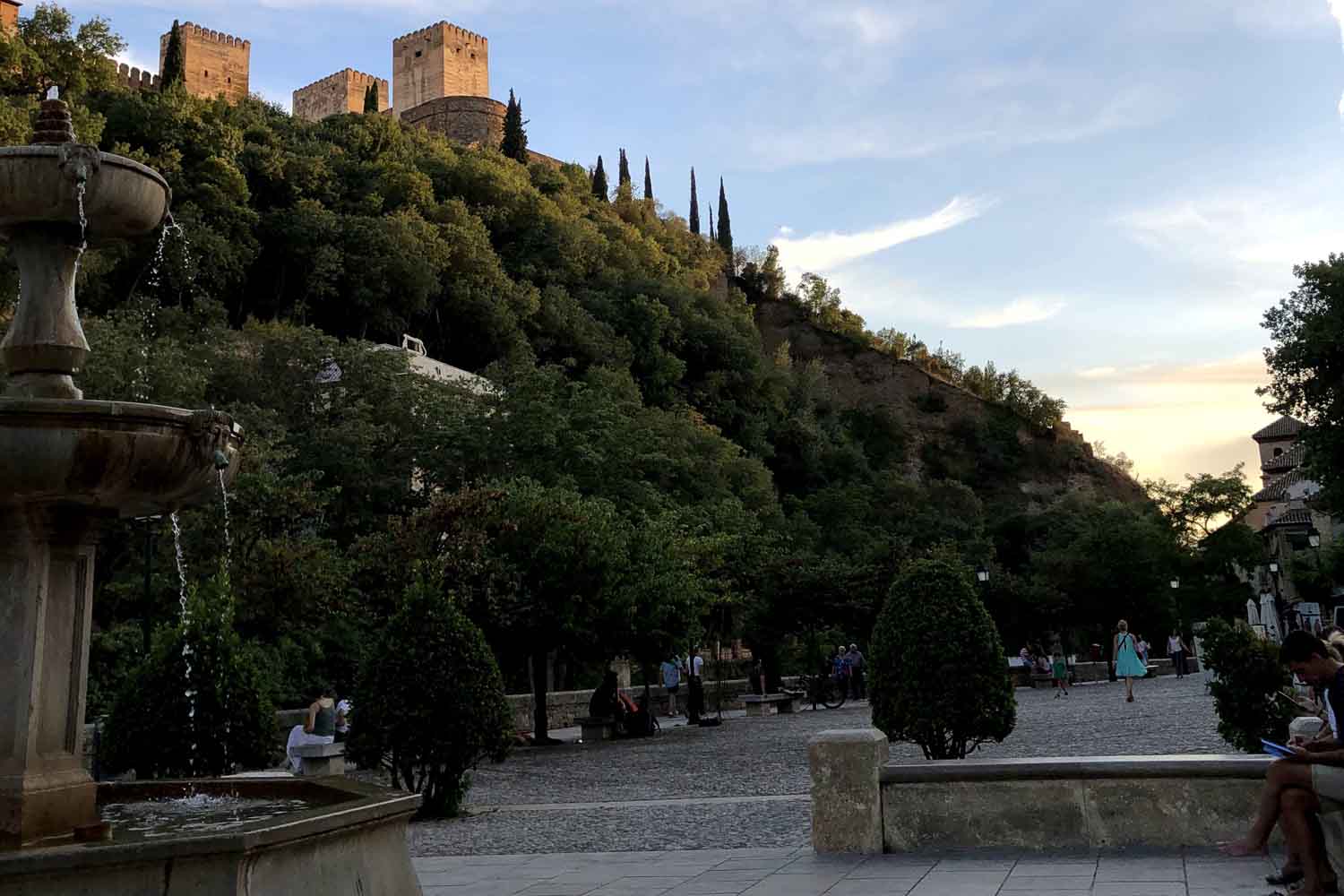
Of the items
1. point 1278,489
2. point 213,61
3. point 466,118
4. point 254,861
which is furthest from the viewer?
point 466,118

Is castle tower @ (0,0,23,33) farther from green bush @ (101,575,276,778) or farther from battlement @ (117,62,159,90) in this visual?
green bush @ (101,575,276,778)

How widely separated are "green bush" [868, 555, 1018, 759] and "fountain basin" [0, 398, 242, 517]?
866 cm

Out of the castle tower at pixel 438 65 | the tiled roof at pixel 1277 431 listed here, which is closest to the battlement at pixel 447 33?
the castle tower at pixel 438 65

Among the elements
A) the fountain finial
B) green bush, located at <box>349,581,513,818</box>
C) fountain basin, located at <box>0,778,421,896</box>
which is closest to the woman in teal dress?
green bush, located at <box>349,581,513,818</box>

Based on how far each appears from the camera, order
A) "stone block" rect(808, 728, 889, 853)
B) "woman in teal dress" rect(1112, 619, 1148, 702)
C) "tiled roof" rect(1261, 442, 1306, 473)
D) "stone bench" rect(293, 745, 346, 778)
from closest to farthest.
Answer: "stone block" rect(808, 728, 889, 853) < "stone bench" rect(293, 745, 346, 778) < "woman in teal dress" rect(1112, 619, 1148, 702) < "tiled roof" rect(1261, 442, 1306, 473)

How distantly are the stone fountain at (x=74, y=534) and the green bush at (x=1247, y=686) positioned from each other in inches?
365

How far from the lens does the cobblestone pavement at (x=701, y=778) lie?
1042cm

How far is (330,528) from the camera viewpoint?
3450cm

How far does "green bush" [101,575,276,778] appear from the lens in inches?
485

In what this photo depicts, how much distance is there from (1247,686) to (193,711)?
427 inches

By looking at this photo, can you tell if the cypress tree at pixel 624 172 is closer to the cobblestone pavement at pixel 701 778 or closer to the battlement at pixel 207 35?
the battlement at pixel 207 35

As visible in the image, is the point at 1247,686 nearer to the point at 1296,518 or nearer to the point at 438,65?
the point at 1296,518

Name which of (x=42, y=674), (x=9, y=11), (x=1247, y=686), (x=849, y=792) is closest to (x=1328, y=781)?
(x=849, y=792)

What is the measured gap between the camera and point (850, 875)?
759 cm
